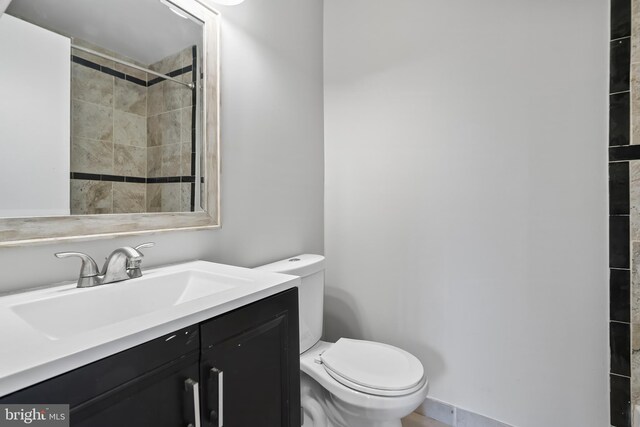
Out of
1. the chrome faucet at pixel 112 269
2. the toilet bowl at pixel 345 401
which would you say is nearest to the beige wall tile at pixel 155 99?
the chrome faucet at pixel 112 269

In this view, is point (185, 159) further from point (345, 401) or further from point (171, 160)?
point (345, 401)

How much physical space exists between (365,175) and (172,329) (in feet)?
4.48

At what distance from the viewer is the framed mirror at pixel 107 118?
2.67 feet

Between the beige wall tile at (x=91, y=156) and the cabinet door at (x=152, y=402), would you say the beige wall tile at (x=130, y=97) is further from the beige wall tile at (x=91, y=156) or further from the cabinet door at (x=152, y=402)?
the cabinet door at (x=152, y=402)

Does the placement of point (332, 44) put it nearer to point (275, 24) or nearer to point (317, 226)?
point (275, 24)

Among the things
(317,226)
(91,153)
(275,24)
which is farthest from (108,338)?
(275,24)

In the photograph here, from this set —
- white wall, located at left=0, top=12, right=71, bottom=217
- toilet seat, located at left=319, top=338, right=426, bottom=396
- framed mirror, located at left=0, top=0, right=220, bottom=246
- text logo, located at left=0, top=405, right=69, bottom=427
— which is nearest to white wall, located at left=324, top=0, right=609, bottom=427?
toilet seat, located at left=319, top=338, right=426, bottom=396

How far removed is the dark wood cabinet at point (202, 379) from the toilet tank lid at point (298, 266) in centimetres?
42

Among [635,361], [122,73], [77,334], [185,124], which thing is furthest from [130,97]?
[635,361]

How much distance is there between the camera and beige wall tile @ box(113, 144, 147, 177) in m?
1.00

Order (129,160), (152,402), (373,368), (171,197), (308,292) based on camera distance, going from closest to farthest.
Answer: (152,402)
(129,160)
(171,197)
(373,368)
(308,292)

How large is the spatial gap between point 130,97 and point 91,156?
24 cm

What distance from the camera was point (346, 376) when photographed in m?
1.20

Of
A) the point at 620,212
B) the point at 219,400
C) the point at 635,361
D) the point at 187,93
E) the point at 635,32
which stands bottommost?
the point at 635,361
